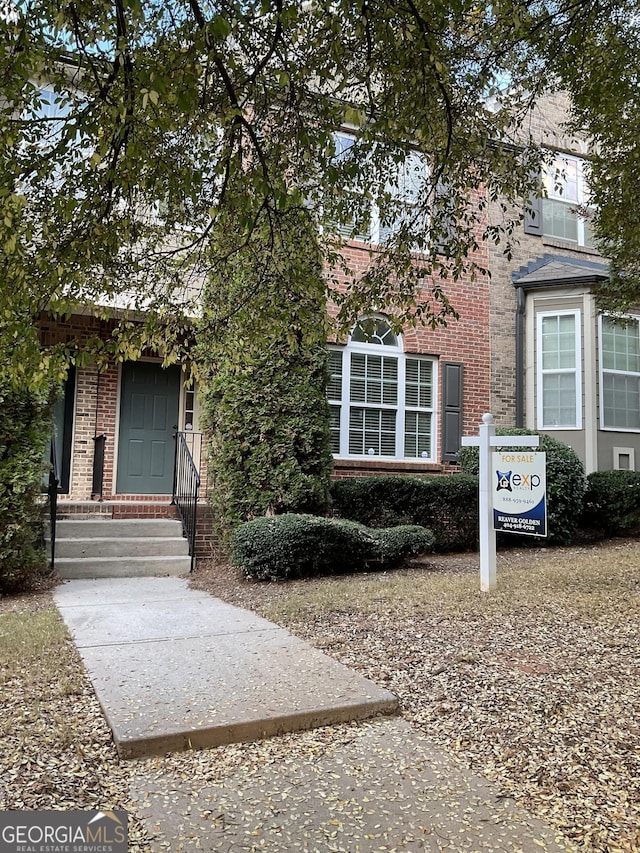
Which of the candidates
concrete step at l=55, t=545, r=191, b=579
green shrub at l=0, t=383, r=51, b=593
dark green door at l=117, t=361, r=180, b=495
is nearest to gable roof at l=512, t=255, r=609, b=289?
dark green door at l=117, t=361, r=180, b=495

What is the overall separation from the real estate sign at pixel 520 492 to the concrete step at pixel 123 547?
4085 mm

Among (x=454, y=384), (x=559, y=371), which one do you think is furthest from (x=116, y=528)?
(x=559, y=371)

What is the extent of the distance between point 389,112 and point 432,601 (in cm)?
413

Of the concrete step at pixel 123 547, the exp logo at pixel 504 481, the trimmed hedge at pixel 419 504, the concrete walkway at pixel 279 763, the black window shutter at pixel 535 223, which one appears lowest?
the concrete walkway at pixel 279 763

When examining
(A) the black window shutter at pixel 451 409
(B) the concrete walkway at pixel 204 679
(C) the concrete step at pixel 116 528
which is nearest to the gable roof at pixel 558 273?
(A) the black window shutter at pixel 451 409

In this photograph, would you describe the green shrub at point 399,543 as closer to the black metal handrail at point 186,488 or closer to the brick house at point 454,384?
the black metal handrail at point 186,488

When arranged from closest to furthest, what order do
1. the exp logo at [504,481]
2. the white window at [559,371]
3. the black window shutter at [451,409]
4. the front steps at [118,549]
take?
the exp logo at [504,481] < the front steps at [118,549] < the black window shutter at [451,409] < the white window at [559,371]

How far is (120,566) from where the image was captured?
26.0ft

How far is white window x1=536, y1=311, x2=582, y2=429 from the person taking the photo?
1177 cm

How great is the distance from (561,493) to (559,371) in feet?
10.1

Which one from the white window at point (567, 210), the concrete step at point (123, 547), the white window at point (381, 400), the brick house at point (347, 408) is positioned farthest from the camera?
the white window at point (567, 210)

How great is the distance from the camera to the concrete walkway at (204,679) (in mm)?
3311

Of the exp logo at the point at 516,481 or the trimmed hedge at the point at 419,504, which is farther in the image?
the trimmed hedge at the point at 419,504

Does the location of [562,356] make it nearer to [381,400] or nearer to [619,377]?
[619,377]
